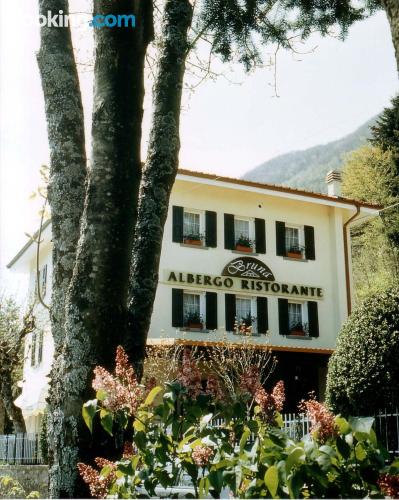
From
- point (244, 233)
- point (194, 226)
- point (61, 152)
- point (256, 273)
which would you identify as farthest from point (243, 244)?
point (61, 152)

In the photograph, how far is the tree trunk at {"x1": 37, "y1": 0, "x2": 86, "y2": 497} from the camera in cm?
439

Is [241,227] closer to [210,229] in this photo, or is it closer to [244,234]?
[244,234]

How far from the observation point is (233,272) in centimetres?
2395

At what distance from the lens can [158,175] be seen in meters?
4.80

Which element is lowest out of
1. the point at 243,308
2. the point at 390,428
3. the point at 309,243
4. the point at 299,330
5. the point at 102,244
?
the point at 390,428

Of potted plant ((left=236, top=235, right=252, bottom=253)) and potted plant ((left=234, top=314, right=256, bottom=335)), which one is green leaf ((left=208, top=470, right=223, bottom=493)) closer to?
potted plant ((left=234, top=314, right=256, bottom=335))

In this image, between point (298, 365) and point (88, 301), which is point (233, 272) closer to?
point (298, 365)

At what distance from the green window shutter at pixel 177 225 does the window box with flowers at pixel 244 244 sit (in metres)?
2.41

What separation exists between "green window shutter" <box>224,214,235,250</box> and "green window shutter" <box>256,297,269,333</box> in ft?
7.39

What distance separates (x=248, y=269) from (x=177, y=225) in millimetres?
3197

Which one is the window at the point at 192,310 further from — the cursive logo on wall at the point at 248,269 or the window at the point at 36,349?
the window at the point at 36,349

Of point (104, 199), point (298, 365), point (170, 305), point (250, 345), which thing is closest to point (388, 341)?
point (104, 199)

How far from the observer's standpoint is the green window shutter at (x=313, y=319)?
25.0 metres

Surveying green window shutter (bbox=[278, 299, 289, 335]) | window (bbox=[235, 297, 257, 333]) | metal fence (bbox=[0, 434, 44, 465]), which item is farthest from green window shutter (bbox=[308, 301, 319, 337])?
metal fence (bbox=[0, 434, 44, 465])
